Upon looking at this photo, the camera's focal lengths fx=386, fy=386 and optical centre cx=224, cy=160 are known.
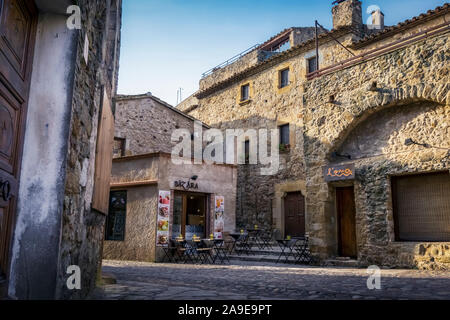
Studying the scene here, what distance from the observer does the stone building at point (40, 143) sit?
8.20 ft

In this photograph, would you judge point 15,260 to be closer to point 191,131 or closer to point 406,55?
point 406,55

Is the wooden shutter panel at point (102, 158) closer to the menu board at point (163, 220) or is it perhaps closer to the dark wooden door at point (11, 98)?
the dark wooden door at point (11, 98)

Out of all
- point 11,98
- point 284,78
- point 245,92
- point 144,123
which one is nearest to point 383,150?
point 11,98

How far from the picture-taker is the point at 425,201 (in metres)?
8.66

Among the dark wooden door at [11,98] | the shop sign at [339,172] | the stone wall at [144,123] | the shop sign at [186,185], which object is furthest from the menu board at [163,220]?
A: the dark wooden door at [11,98]

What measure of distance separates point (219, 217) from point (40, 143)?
10113 millimetres

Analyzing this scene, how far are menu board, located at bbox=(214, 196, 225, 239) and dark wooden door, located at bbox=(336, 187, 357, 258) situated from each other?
3.91m

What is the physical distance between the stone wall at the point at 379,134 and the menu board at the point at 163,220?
4.08 m

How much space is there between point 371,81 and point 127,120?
9.86m

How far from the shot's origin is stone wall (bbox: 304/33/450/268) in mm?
8422

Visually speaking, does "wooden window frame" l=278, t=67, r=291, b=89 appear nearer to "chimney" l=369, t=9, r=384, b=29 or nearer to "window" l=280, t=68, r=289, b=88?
"window" l=280, t=68, r=289, b=88

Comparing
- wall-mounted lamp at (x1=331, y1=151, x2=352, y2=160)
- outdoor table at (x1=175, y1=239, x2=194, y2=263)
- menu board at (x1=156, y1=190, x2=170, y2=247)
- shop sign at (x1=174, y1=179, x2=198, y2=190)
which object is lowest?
outdoor table at (x1=175, y1=239, x2=194, y2=263)

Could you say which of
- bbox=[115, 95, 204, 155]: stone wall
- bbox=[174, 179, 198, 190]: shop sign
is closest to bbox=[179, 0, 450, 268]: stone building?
bbox=[174, 179, 198, 190]: shop sign

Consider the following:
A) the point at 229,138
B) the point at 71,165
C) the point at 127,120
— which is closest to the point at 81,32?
the point at 71,165
